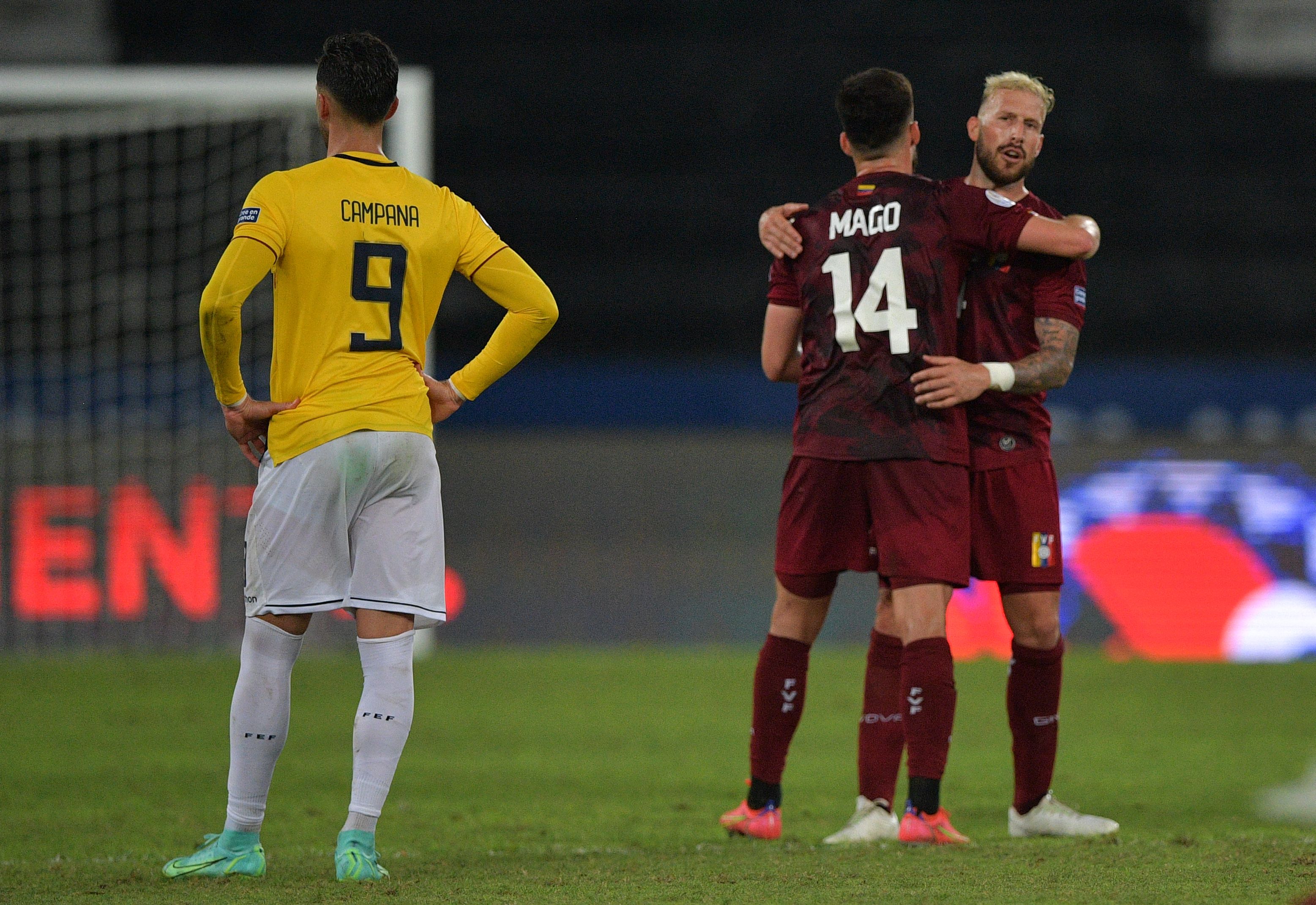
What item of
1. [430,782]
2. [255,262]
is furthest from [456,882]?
[430,782]

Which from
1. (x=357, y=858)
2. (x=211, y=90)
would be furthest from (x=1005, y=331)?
(x=211, y=90)

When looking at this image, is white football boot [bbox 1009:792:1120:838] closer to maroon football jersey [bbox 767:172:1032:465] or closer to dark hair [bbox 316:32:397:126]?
maroon football jersey [bbox 767:172:1032:465]

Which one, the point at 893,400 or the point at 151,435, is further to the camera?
the point at 151,435

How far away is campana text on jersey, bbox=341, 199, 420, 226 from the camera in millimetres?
3119

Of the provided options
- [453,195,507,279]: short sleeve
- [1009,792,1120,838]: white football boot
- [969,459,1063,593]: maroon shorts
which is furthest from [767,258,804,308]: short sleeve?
[1009,792,1120,838]: white football boot

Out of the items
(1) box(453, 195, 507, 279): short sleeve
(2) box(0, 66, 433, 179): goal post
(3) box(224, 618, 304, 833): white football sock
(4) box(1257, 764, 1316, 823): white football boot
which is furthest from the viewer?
(2) box(0, 66, 433, 179): goal post

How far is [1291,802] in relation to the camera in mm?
4406

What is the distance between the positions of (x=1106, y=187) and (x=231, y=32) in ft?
23.4

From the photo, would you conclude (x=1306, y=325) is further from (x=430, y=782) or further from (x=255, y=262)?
(x=255, y=262)

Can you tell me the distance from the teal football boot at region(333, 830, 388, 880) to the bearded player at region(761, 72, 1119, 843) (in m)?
1.11

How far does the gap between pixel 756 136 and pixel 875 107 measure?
9.51 metres

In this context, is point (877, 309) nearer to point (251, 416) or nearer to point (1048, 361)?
point (1048, 361)

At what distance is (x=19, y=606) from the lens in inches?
329

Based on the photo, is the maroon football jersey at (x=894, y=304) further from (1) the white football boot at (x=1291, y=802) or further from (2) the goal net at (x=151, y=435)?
(2) the goal net at (x=151, y=435)
